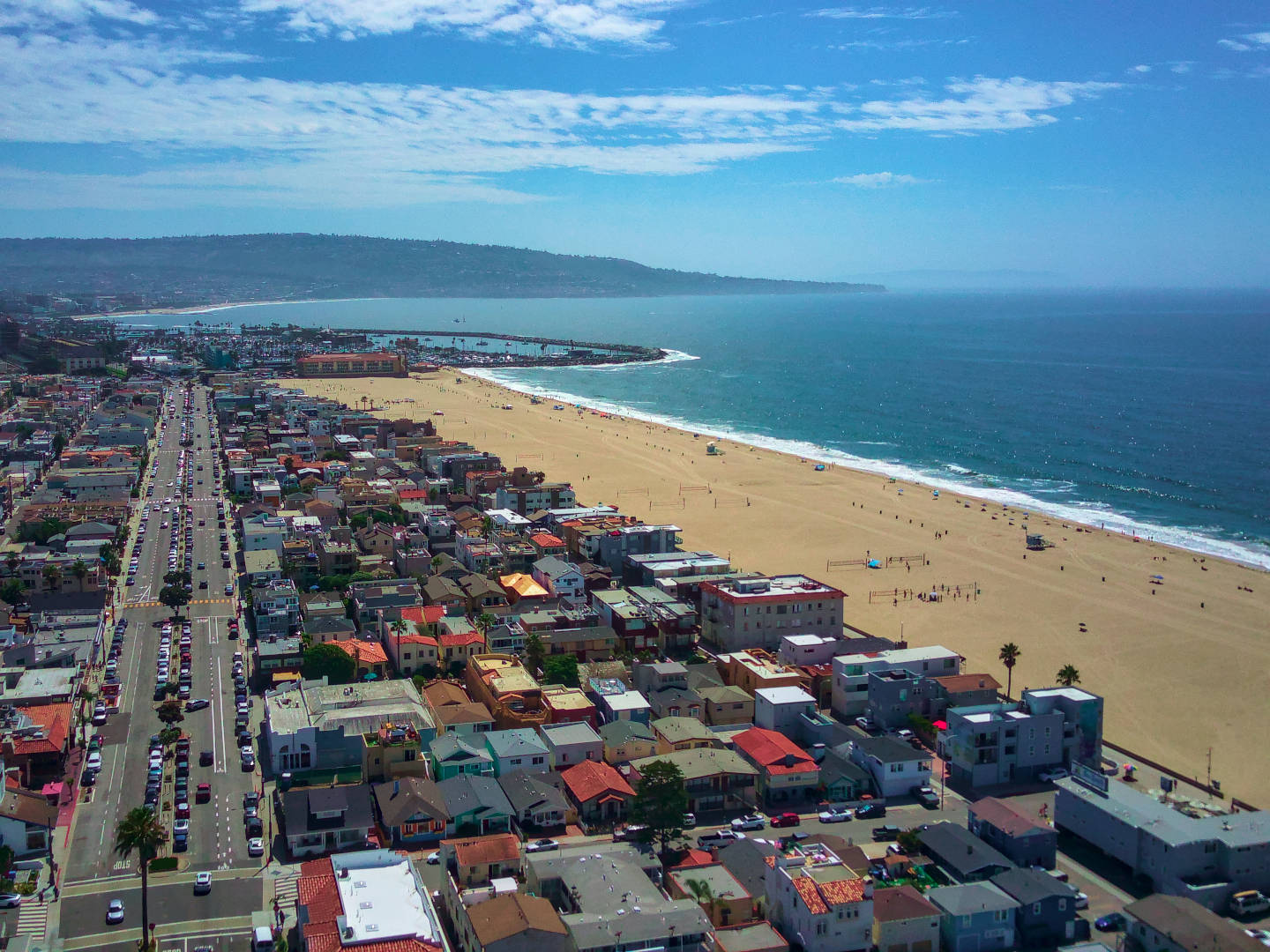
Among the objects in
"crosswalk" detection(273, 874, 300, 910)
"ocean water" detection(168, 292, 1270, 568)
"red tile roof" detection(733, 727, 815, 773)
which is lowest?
"crosswalk" detection(273, 874, 300, 910)

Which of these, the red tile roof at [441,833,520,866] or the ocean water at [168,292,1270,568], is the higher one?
the ocean water at [168,292,1270,568]

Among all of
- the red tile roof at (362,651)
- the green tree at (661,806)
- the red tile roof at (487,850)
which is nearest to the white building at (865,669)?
the green tree at (661,806)

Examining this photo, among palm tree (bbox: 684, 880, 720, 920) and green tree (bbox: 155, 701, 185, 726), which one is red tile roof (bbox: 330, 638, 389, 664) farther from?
palm tree (bbox: 684, 880, 720, 920)

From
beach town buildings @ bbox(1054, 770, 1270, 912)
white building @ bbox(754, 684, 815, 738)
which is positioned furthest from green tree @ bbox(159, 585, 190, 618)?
beach town buildings @ bbox(1054, 770, 1270, 912)

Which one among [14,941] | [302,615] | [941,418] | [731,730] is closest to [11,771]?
[14,941]

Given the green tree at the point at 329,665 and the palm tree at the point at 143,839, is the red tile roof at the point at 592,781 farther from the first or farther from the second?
the palm tree at the point at 143,839

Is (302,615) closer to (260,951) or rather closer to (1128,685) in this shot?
(260,951)
